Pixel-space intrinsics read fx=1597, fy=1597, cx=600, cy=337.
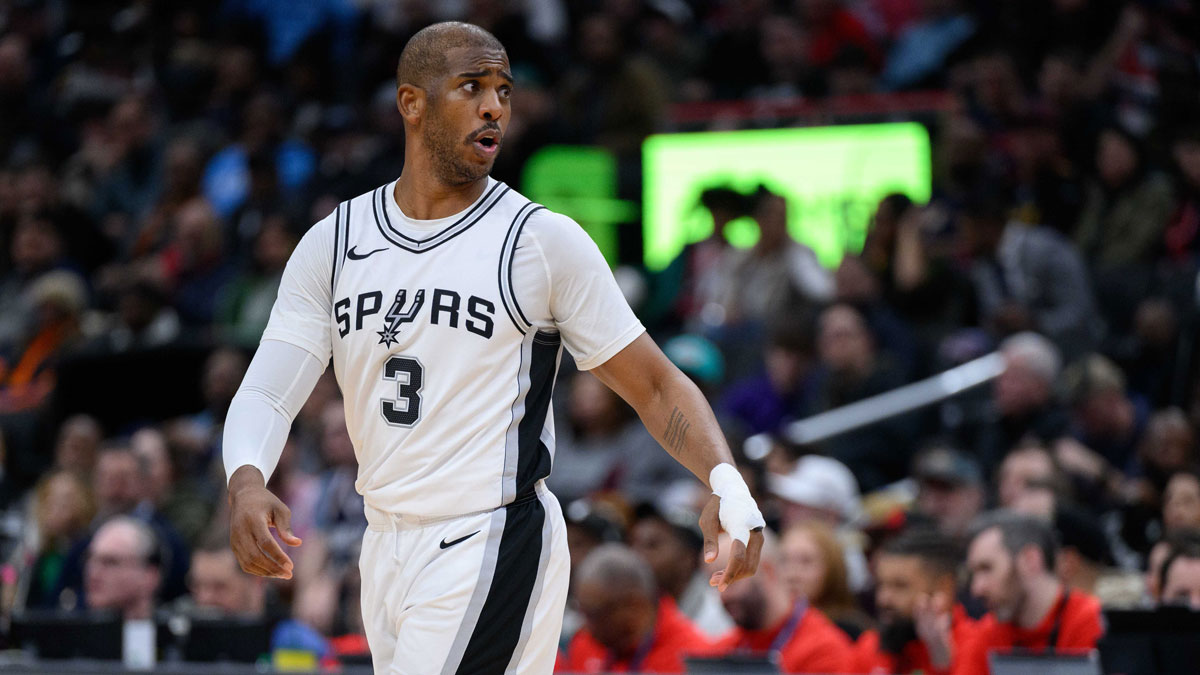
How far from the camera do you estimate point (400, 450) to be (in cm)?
350

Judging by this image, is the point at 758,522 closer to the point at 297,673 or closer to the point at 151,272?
the point at 297,673

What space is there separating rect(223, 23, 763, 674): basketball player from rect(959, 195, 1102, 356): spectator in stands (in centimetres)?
592

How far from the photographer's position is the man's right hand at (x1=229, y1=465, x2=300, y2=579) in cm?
331

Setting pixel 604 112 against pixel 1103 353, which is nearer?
Answer: pixel 1103 353

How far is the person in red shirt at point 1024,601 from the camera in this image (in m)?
5.78

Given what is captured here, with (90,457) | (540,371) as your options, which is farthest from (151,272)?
(540,371)

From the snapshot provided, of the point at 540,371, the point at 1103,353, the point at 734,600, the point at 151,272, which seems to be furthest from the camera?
the point at 151,272

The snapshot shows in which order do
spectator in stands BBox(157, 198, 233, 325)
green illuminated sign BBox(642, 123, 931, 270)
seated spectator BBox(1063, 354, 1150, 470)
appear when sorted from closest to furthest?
seated spectator BBox(1063, 354, 1150, 470) → green illuminated sign BBox(642, 123, 931, 270) → spectator in stands BBox(157, 198, 233, 325)

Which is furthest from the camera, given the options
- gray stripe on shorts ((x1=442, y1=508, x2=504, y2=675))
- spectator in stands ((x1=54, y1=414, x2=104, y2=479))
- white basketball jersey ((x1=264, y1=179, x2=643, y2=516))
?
spectator in stands ((x1=54, y1=414, x2=104, y2=479))

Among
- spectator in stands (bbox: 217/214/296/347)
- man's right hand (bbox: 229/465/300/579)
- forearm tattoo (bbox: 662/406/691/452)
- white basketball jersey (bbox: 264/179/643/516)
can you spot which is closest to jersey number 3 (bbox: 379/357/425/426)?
white basketball jersey (bbox: 264/179/643/516)

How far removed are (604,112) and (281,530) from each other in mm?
8863

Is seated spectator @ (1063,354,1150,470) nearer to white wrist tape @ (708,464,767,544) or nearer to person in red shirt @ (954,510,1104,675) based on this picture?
person in red shirt @ (954,510,1104,675)

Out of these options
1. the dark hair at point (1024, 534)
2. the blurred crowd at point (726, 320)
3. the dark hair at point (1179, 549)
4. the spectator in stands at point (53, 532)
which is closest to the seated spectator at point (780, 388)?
the blurred crowd at point (726, 320)

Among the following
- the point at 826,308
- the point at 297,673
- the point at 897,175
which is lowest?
the point at 297,673
